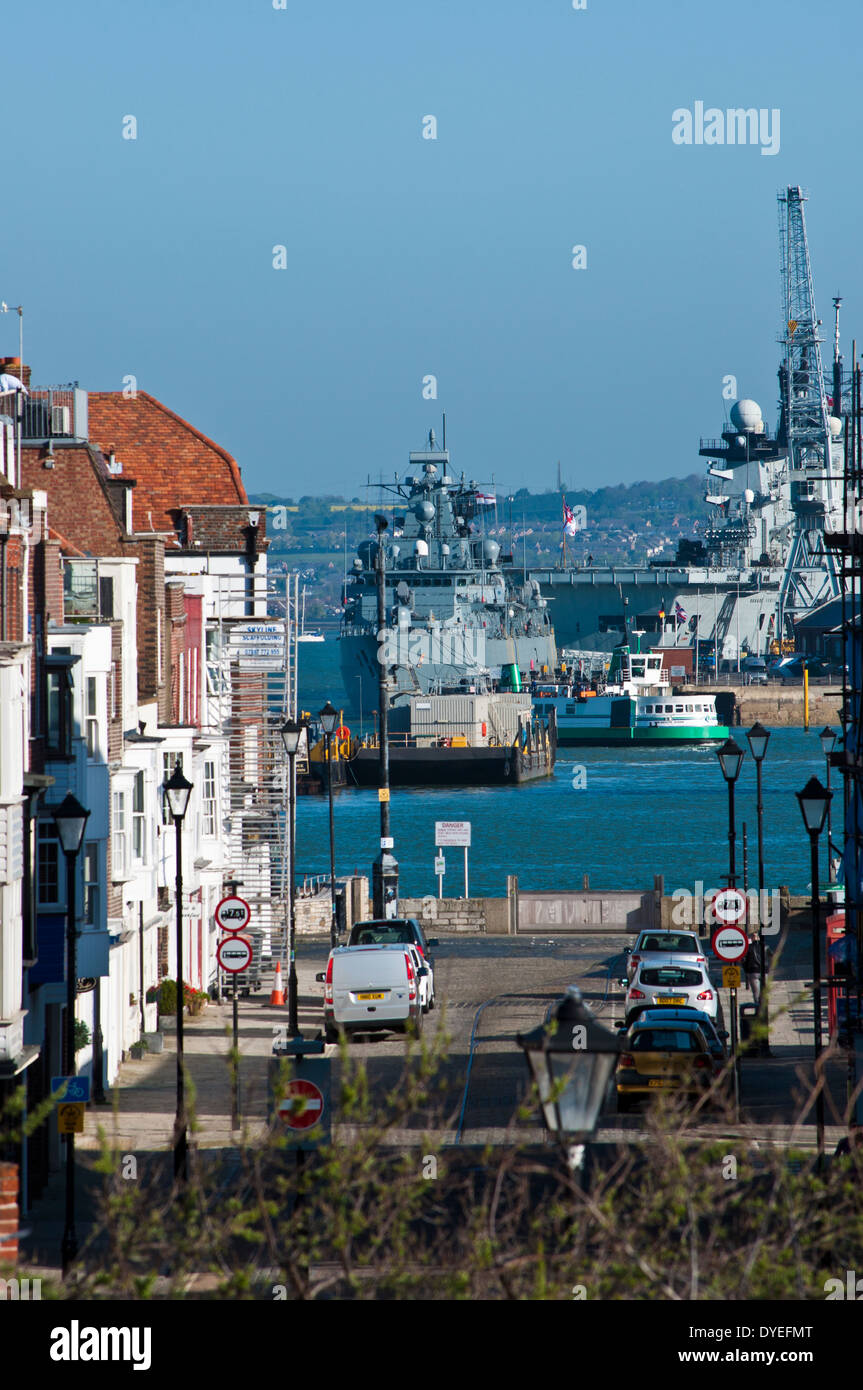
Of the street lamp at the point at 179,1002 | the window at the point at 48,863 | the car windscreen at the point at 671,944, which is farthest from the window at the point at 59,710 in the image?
the car windscreen at the point at 671,944

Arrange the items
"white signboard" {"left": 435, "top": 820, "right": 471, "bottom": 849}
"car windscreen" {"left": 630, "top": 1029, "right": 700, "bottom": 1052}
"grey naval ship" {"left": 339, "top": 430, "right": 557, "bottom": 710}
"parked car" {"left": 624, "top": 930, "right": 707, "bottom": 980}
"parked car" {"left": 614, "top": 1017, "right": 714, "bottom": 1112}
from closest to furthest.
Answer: "parked car" {"left": 614, "top": 1017, "right": 714, "bottom": 1112}, "car windscreen" {"left": 630, "top": 1029, "right": 700, "bottom": 1052}, "parked car" {"left": 624, "top": 930, "right": 707, "bottom": 980}, "white signboard" {"left": 435, "top": 820, "right": 471, "bottom": 849}, "grey naval ship" {"left": 339, "top": 430, "right": 557, "bottom": 710}

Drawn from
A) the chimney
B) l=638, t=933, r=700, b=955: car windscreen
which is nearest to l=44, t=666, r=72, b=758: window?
the chimney

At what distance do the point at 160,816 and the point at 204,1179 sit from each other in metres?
21.8

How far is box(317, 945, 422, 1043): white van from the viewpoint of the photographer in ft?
90.5

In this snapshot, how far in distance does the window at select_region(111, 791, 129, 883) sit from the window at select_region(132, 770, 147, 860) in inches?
27.2

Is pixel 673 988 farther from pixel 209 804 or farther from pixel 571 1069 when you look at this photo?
pixel 571 1069

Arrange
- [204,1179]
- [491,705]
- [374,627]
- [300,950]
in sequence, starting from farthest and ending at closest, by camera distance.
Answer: [374,627] < [491,705] < [300,950] < [204,1179]

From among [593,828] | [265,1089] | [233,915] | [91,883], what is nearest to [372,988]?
[265,1089]

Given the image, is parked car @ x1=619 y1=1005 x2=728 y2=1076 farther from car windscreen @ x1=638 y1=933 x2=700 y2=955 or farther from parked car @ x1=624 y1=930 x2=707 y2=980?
car windscreen @ x1=638 y1=933 x2=700 y2=955

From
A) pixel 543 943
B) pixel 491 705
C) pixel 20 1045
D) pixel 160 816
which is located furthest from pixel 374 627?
pixel 20 1045

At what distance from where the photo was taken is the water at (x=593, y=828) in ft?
244

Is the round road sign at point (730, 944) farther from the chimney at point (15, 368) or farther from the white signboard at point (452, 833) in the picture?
the white signboard at point (452, 833)

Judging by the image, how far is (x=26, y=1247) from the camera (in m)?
17.2
